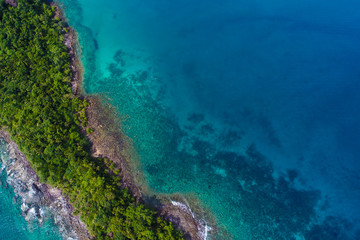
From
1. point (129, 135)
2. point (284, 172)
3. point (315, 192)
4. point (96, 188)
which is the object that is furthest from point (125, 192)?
point (315, 192)

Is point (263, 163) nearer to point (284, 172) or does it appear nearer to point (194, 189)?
point (284, 172)

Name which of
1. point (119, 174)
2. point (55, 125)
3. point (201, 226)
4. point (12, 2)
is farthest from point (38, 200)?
point (12, 2)

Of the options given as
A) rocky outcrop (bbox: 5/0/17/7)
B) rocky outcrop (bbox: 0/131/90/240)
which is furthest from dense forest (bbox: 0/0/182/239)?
rocky outcrop (bbox: 0/131/90/240)

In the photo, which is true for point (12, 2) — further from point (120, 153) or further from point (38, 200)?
point (38, 200)

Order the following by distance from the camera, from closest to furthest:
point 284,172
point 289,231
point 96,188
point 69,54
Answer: point 96,188 < point 289,231 < point 284,172 < point 69,54

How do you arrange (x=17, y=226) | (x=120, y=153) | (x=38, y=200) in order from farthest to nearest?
(x=120, y=153)
(x=38, y=200)
(x=17, y=226)

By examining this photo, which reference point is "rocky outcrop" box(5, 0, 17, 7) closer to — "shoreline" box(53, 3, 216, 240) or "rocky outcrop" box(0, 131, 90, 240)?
"shoreline" box(53, 3, 216, 240)
